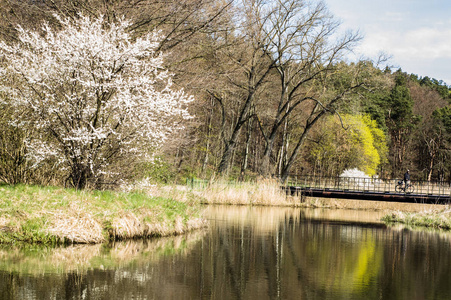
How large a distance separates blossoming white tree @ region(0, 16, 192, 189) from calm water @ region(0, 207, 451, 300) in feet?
10.6

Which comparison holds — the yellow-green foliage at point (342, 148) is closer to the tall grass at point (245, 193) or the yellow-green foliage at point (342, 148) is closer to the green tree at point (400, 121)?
the green tree at point (400, 121)

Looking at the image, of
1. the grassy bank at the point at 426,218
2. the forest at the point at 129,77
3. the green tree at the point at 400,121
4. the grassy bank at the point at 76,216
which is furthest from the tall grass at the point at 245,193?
the green tree at the point at 400,121

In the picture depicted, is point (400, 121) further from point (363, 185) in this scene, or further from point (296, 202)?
point (296, 202)

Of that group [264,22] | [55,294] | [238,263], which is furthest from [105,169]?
[264,22]

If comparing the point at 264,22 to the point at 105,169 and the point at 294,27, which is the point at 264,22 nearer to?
the point at 294,27

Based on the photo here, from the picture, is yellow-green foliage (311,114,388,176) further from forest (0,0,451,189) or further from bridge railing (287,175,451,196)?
forest (0,0,451,189)

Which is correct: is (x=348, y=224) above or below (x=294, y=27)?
below

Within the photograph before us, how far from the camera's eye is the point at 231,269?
1146cm

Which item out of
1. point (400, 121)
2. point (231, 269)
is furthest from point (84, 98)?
point (400, 121)

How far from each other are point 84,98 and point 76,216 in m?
4.16

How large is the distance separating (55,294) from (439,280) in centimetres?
804

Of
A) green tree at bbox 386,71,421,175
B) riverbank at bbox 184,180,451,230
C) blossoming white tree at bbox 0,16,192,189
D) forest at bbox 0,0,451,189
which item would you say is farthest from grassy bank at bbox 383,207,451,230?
green tree at bbox 386,71,421,175

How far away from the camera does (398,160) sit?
68938 millimetres

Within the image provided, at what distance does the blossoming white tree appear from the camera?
14586 mm
